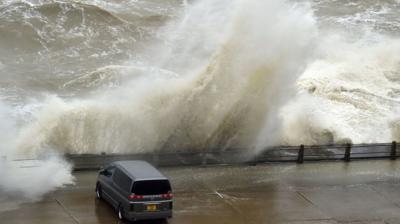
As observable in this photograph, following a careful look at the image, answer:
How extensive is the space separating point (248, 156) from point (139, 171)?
617cm

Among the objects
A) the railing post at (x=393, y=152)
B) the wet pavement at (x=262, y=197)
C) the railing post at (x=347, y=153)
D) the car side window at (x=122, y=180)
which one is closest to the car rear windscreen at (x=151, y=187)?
the car side window at (x=122, y=180)

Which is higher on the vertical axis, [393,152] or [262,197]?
[393,152]

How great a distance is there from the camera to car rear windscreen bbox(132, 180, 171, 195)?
16250mm

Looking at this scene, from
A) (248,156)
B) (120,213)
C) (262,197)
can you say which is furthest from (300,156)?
(120,213)

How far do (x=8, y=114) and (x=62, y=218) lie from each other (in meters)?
10.2

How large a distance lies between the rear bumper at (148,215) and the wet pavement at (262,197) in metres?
0.56

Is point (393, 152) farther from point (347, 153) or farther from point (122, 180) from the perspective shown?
point (122, 180)

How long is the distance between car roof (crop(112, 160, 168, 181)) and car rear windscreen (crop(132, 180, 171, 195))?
10 centimetres

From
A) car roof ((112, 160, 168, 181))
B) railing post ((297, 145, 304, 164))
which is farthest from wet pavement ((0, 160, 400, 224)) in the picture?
car roof ((112, 160, 168, 181))

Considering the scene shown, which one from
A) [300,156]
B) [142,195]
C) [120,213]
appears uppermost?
[300,156]

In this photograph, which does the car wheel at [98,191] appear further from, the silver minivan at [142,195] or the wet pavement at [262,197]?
the silver minivan at [142,195]

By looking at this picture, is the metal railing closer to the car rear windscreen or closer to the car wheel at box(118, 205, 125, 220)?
the car wheel at box(118, 205, 125, 220)

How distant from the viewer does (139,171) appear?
1680cm

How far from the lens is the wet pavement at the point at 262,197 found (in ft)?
56.5
